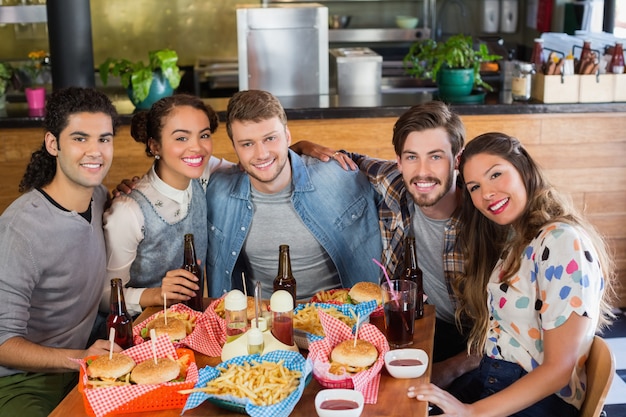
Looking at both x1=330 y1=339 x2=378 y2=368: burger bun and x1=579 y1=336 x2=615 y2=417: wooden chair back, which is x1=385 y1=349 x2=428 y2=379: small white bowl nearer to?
x1=330 y1=339 x2=378 y2=368: burger bun

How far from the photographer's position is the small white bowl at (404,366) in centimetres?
208

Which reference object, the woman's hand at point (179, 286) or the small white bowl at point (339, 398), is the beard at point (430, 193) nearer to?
the woman's hand at point (179, 286)

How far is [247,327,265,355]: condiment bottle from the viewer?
211 cm

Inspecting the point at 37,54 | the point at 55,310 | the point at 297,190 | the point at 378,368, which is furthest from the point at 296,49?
the point at 378,368

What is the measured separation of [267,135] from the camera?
2.83 meters

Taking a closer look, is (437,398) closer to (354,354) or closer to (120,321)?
(354,354)

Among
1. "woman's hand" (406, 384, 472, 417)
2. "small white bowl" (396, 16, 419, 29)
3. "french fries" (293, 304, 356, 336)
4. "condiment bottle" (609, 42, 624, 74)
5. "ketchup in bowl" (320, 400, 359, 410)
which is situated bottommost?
"woman's hand" (406, 384, 472, 417)

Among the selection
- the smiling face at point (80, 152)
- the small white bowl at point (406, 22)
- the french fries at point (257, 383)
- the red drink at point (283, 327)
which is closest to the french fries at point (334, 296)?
the red drink at point (283, 327)

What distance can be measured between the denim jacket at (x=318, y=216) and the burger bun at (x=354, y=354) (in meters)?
0.90

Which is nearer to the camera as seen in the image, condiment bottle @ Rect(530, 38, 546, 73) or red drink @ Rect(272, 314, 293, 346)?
red drink @ Rect(272, 314, 293, 346)

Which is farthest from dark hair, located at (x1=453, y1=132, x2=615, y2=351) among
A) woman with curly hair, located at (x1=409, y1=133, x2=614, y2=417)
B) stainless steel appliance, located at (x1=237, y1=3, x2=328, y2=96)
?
stainless steel appliance, located at (x1=237, y1=3, x2=328, y2=96)

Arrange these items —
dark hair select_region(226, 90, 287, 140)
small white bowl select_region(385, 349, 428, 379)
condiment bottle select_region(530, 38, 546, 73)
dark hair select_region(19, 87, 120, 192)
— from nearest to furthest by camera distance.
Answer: small white bowl select_region(385, 349, 428, 379) → dark hair select_region(19, 87, 120, 192) → dark hair select_region(226, 90, 287, 140) → condiment bottle select_region(530, 38, 546, 73)

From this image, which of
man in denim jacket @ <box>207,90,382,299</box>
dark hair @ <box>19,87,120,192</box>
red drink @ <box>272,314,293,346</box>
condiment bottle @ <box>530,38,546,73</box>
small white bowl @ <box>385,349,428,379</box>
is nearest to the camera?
small white bowl @ <box>385,349,428,379</box>

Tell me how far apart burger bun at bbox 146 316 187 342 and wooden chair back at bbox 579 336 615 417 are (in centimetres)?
108
